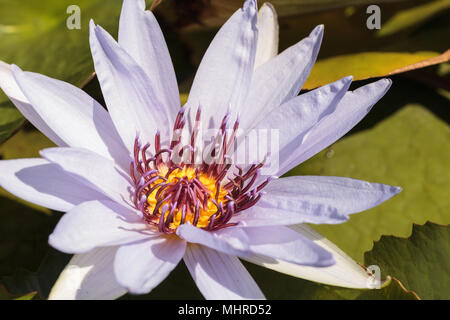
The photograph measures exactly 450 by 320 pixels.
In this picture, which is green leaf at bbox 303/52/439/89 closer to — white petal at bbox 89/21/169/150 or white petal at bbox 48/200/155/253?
white petal at bbox 89/21/169/150

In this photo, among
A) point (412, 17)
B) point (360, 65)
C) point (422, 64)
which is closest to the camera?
point (422, 64)

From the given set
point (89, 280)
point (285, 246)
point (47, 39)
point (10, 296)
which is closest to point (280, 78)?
point (285, 246)

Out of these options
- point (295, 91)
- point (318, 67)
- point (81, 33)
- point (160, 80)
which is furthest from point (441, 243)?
point (81, 33)

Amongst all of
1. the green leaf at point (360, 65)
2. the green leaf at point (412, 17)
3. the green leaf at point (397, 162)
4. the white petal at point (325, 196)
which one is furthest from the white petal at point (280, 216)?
the green leaf at point (412, 17)

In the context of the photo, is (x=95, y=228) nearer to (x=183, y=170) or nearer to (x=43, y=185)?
(x=43, y=185)

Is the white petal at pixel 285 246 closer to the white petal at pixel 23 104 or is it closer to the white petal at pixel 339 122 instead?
the white petal at pixel 339 122
